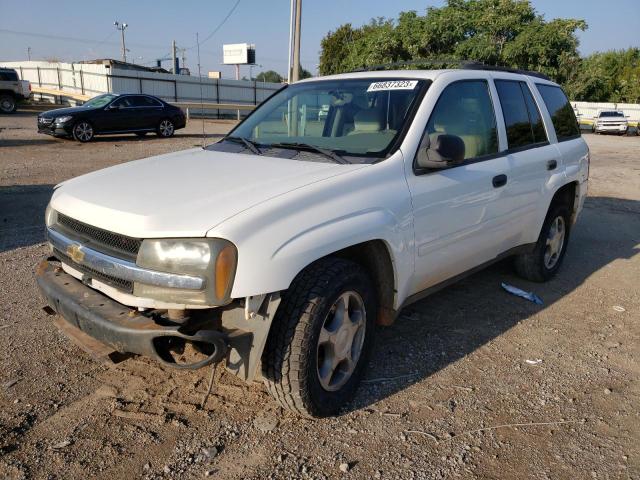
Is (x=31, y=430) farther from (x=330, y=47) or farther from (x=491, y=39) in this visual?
(x=330, y=47)

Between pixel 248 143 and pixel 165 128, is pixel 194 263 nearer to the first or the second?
pixel 248 143

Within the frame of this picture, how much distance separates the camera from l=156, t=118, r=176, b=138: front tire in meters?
19.4

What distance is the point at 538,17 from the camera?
35.7 m

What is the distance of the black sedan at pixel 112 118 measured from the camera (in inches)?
654

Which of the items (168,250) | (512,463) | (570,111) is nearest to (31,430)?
(168,250)

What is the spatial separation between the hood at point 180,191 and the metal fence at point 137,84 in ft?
104

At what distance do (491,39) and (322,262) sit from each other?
35702 millimetres

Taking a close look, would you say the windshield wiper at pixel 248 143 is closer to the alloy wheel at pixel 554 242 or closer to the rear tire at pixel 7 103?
the alloy wheel at pixel 554 242

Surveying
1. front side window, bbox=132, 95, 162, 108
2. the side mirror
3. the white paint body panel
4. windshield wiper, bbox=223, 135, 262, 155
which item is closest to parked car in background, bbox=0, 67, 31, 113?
front side window, bbox=132, 95, 162, 108

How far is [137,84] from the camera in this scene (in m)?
33.4

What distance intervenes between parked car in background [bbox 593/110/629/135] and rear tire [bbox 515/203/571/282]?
111 feet

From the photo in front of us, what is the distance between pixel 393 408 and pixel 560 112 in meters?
3.51

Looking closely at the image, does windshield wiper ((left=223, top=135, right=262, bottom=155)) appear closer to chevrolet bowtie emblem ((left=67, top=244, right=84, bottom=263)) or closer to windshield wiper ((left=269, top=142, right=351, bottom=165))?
windshield wiper ((left=269, top=142, right=351, bottom=165))

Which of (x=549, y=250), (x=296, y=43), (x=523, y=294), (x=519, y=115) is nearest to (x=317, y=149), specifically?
(x=519, y=115)
